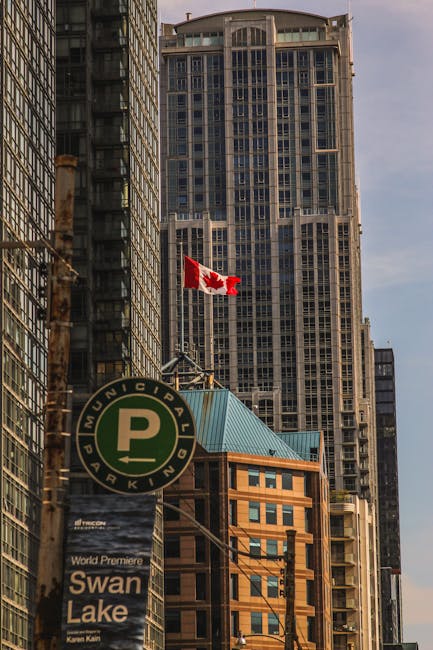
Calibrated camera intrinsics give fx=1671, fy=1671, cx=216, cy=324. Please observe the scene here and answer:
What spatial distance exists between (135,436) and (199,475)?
538ft

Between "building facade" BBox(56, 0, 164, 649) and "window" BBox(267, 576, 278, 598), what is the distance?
2518cm

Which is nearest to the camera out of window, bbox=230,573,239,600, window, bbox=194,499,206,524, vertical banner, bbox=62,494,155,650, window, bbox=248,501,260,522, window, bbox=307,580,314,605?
vertical banner, bbox=62,494,155,650

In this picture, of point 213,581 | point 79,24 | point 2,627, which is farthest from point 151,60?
point 2,627

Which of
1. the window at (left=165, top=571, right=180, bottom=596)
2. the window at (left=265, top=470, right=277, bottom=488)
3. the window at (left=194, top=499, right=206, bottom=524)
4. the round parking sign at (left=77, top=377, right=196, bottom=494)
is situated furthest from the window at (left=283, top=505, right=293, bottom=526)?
the round parking sign at (left=77, top=377, right=196, bottom=494)

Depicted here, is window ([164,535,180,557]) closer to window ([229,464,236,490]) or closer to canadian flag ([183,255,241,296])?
window ([229,464,236,490])

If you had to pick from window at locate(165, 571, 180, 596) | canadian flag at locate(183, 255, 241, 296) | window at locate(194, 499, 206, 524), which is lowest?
window at locate(165, 571, 180, 596)

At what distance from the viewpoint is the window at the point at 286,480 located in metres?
194

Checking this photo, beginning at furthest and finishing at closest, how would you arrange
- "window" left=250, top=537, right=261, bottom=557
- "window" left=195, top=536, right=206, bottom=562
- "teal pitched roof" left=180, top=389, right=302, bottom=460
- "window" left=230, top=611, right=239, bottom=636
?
"teal pitched roof" left=180, top=389, right=302, bottom=460
"window" left=250, top=537, right=261, bottom=557
"window" left=195, top=536, right=206, bottom=562
"window" left=230, top=611, right=239, bottom=636

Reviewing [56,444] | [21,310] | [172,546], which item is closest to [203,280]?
[172,546]

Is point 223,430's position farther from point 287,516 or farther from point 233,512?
point 287,516

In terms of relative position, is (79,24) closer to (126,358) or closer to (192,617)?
(126,358)

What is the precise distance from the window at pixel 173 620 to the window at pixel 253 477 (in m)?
18.1

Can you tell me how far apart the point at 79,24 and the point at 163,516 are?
53.0m

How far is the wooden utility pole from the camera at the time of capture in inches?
985
